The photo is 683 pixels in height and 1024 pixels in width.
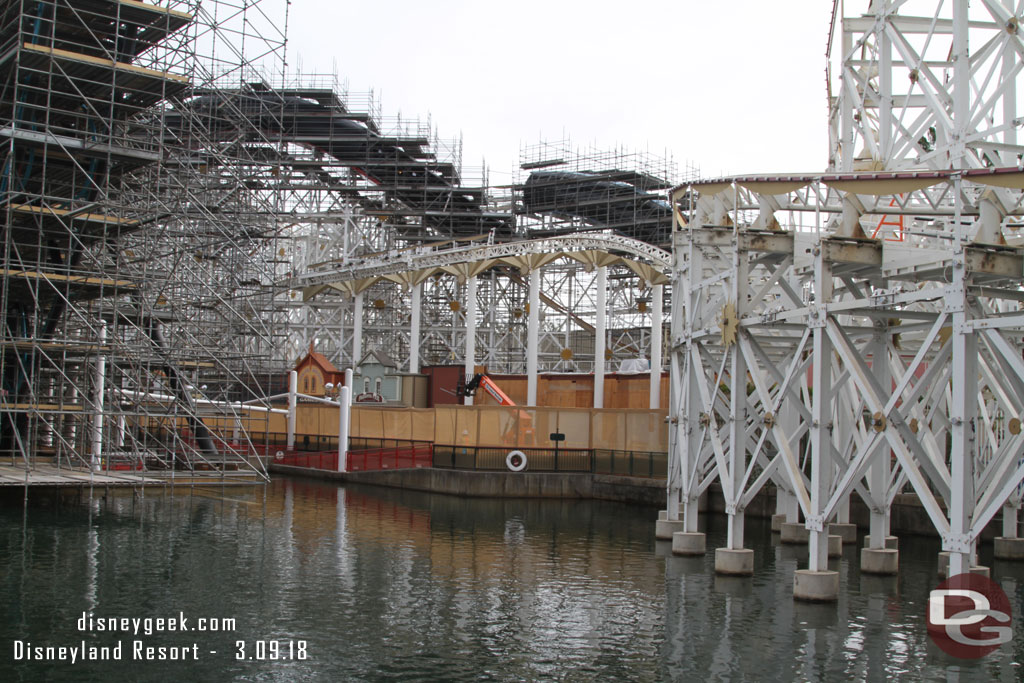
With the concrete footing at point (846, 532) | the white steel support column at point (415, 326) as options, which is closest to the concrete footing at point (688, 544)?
the concrete footing at point (846, 532)

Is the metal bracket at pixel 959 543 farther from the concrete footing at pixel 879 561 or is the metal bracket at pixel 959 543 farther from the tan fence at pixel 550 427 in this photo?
the tan fence at pixel 550 427

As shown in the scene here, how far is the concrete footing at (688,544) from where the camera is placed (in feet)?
78.6

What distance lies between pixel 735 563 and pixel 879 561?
3309 millimetres

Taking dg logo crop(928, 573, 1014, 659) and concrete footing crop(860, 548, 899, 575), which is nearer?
dg logo crop(928, 573, 1014, 659)

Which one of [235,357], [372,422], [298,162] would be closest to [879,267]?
[235,357]

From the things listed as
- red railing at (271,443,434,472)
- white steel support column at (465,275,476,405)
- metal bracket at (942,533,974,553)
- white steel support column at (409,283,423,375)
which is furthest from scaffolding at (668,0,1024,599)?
white steel support column at (409,283,423,375)

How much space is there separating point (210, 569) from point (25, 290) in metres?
15.2

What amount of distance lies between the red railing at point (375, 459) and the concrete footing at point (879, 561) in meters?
19.9

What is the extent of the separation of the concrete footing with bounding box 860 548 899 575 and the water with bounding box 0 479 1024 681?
0.35 meters

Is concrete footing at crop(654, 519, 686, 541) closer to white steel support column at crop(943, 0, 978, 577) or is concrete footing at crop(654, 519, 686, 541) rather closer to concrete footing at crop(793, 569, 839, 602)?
concrete footing at crop(793, 569, 839, 602)

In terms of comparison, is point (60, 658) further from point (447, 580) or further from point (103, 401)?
point (103, 401)

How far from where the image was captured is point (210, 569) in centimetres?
2088

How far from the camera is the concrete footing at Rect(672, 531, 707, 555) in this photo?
23953 millimetres

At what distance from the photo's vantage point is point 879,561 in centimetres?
2217
